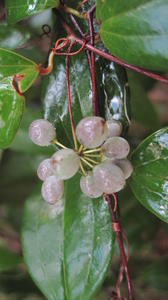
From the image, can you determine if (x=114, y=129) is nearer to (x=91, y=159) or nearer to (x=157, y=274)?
(x=91, y=159)

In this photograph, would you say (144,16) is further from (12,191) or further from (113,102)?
(12,191)

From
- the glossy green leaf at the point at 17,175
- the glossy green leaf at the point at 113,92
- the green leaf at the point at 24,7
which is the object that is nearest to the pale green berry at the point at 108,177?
the glossy green leaf at the point at 113,92

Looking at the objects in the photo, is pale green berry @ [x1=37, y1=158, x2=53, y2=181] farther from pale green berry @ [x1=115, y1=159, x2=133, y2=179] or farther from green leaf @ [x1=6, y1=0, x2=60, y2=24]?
green leaf @ [x1=6, y1=0, x2=60, y2=24]

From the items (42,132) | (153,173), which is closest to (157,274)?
(153,173)

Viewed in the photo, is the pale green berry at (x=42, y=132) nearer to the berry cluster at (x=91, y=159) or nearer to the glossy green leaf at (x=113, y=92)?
the berry cluster at (x=91, y=159)

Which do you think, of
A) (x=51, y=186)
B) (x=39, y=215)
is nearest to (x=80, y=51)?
(x=51, y=186)

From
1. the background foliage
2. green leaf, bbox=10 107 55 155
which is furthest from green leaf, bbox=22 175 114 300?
green leaf, bbox=10 107 55 155
